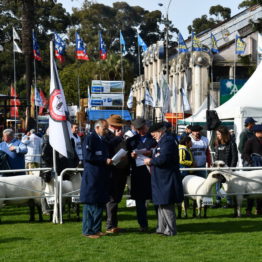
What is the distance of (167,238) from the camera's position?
10195 millimetres

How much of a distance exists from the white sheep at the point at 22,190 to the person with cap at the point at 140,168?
2.55 metres

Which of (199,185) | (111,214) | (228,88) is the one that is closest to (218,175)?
(199,185)

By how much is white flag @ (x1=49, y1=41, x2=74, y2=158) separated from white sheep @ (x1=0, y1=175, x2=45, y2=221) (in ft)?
2.77

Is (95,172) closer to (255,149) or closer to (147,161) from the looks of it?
(147,161)

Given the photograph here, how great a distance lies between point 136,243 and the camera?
982 cm

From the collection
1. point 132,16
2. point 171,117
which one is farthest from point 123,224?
point 132,16

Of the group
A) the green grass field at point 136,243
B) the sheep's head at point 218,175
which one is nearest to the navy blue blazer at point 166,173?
the green grass field at point 136,243

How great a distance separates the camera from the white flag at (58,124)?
1250cm

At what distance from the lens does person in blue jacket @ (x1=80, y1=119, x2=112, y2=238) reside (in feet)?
33.5

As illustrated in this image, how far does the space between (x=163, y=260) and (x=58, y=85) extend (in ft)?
17.6

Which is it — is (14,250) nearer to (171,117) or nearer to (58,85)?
(58,85)

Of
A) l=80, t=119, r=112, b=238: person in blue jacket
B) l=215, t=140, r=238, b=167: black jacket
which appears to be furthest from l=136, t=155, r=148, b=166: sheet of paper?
l=215, t=140, r=238, b=167: black jacket

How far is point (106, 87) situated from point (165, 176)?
150 ft

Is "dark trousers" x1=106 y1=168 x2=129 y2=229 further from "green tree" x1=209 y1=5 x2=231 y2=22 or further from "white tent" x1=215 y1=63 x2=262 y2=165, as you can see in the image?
"green tree" x1=209 y1=5 x2=231 y2=22
